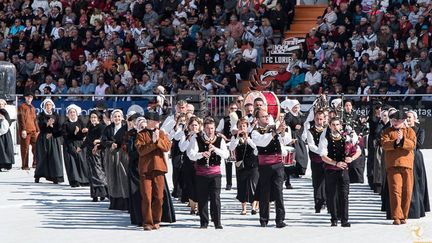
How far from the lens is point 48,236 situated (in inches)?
741

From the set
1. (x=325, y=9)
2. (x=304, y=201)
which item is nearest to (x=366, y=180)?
(x=304, y=201)

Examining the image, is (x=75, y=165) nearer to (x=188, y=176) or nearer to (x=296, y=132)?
(x=296, y=132)

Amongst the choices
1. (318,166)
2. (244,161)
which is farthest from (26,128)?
(318,166)

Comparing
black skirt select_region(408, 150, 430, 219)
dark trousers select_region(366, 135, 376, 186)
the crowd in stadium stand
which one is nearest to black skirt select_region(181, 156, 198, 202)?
black skirt select_region(408, 150, 430, 219)

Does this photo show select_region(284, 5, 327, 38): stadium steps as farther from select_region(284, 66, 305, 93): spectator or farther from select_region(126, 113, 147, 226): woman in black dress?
select_region(126, 113, 147, 226): woman in black dress

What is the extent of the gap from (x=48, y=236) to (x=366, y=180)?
9129 millimetres

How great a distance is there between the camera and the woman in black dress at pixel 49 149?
26500 mm

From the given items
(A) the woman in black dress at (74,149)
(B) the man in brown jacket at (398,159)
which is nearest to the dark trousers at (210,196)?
(B) the man in brown jacket at (398,159)

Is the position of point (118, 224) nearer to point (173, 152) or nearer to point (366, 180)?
point (173, 152)

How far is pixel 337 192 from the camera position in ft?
65.1

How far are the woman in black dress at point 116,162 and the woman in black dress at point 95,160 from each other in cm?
82

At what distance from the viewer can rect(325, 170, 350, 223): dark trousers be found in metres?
19.6

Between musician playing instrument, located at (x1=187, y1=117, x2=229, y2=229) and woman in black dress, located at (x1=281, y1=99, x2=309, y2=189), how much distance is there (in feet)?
17.9

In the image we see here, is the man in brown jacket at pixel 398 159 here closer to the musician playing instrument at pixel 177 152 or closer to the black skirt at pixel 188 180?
the black skirt at pixel 188 180
